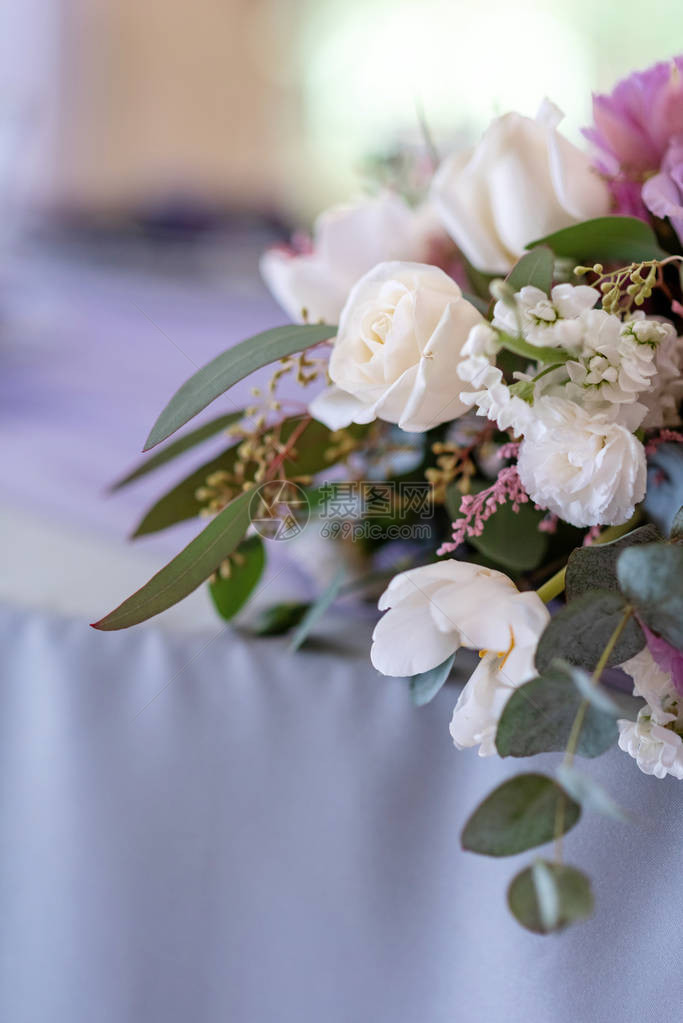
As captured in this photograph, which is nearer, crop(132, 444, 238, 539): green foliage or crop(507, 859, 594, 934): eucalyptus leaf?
crop(507, 859, 594, 934): eucalyptus leaf

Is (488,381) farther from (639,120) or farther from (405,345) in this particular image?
(639,120)

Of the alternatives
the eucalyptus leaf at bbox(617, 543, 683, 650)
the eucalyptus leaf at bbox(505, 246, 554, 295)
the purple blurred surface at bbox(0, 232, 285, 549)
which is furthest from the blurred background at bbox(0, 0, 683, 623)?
the eucalyptus leaf at bbox(617, 543, 683, 650)

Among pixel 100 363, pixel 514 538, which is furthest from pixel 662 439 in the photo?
pixel 100 363

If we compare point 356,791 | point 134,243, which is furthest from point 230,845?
point 134,243

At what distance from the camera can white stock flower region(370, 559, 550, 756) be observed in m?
0.24

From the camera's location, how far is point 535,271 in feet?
0.91

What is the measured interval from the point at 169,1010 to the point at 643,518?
0.30 metres

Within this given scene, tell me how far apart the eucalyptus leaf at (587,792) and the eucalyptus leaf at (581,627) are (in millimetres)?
41

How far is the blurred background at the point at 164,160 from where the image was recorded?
0.68m

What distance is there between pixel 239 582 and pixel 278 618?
26 mm

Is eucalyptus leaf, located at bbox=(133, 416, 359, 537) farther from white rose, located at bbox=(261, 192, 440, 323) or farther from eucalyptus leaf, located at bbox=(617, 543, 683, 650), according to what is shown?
eucalyptus leaf, located at bbox=(617, 543, 683, 650)

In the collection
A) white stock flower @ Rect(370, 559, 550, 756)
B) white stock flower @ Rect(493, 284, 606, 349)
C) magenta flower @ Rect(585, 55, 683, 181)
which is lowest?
white stock flower @ Rect(370, 559, 550, 756)

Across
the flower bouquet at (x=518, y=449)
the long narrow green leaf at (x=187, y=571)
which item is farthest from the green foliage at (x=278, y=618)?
the long narrow green leaf at (x=187, y=571)

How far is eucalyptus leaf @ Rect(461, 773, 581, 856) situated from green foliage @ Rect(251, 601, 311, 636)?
0.21m
